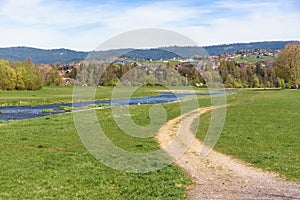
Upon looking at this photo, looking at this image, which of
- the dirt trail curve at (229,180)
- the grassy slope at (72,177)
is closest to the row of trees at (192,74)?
the grassy slope at (72,177)

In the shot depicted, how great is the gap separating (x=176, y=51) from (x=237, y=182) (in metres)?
8.49

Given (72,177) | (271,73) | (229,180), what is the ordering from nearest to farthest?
(229,180) → (72,177) → (271,73)

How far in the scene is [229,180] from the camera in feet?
51.2

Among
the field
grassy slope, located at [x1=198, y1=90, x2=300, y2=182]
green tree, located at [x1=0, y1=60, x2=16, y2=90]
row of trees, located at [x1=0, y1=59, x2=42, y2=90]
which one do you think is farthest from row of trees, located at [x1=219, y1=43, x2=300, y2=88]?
the field

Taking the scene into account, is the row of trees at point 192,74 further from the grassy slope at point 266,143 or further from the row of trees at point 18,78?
the row of trees at point 18,78

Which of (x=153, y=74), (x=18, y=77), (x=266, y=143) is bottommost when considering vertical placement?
(x=18, y=77)

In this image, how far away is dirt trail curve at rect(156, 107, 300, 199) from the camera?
13.5 m

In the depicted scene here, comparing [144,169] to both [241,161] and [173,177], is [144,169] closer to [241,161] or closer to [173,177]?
[173,177]

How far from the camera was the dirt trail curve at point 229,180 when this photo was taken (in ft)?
44.3

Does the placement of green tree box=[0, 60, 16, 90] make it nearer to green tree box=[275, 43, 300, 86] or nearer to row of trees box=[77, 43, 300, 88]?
row of trees box=[77, 43, 300, 88]

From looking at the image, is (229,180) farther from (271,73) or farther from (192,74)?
(271,73)

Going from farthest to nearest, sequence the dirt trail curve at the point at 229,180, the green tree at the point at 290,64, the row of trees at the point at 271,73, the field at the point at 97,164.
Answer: the row of trees at the point at 271,73 → the green tree at the point at 290,64 → the field at the point at 97,164 → the dirt trail curve at the point at 229,180

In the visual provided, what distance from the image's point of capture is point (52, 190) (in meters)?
14.3

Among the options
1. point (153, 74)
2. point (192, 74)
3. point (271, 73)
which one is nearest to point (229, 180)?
point (192, 74)
